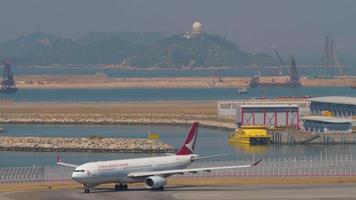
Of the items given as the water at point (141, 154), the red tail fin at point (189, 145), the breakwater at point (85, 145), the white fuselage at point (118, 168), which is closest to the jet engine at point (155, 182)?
the white fuselage at point (118, 168)

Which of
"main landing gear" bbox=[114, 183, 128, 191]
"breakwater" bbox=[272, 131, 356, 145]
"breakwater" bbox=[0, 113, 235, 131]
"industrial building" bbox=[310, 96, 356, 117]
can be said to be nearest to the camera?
"main landing gear" bbox=[114, 183, 128, 191]

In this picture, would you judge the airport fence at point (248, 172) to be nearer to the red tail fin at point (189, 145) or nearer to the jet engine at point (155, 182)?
the red tail fin at point (189, 145)

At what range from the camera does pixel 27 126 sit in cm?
16650

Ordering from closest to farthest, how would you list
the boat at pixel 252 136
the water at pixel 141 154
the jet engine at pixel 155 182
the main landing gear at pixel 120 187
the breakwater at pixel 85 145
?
1. the jet engine at pixel 155 182
2. the main landing gear at pixel 120 187
3. the water at pixel 141 154
4. the breakwater at pixel 85 145
5. the boat at pixel 252 136

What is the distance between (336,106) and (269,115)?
64.9 feet

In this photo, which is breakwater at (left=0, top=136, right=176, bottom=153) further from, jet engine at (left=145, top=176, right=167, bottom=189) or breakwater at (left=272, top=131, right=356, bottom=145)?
jet engine at (left=145, top=176, right=167, bottom=189)

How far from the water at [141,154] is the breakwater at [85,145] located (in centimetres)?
211

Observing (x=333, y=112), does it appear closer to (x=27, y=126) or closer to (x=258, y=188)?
(x=27, y=126)

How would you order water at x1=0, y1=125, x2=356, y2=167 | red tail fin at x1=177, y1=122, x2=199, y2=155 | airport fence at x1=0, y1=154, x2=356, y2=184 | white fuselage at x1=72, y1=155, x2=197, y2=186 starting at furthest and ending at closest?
water at x1=0, y1=125, x2=356, y2=167 → airport fence at x1=0, y1=154, x2=356, y2=184 → red tail fin at x1=177, y1=122, x2=199, y2=155 → white fuselage at x1=72, y1=155, x2=197, y2=186

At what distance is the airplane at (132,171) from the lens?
74400 millimetres

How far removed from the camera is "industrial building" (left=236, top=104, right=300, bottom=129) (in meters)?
145

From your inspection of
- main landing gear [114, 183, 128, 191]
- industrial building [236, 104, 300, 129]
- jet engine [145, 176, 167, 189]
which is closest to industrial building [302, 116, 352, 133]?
industrial building [236, 104, 300, 129]

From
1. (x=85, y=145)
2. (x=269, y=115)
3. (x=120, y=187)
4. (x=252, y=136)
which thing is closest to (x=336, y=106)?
(x=269, y=115)

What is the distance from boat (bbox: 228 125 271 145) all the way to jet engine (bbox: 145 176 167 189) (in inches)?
2229
